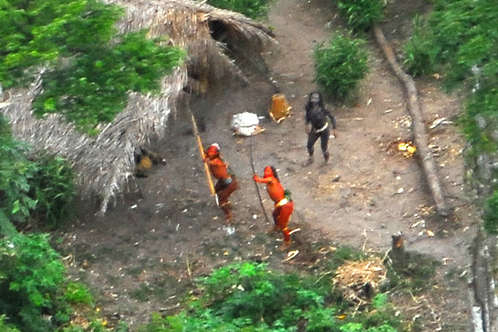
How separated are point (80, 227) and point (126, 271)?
109 cm

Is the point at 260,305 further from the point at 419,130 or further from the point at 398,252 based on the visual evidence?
the point at 419,130

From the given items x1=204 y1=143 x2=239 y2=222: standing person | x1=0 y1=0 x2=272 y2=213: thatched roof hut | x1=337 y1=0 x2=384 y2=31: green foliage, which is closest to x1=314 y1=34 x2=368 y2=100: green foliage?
x1=337 y1=0 x2=384 y2=31: green foliage

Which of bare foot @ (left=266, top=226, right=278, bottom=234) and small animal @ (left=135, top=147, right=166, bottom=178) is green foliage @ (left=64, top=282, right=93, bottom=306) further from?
small animal @ (left=135, top=147, right=166, bottom=178)

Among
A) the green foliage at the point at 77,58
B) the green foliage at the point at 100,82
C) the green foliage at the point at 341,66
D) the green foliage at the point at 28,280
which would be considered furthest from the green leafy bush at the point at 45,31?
the green foliage at the point at 341,66

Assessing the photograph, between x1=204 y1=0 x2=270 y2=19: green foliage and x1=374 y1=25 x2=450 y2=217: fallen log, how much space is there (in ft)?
6.16

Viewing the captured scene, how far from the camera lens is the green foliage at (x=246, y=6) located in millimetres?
14281

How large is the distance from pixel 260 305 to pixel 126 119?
9.13ft

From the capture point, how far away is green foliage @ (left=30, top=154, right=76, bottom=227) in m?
11.9

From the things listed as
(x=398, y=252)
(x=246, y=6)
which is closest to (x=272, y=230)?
(x=398, y=252)

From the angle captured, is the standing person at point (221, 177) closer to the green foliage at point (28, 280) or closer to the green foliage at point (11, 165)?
the green foliage at point (28, 280)

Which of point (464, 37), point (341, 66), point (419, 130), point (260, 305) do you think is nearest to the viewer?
point (464, 37)

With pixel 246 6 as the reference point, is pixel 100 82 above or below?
above

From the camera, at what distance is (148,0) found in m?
12.6

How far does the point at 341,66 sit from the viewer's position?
13.9 meters
